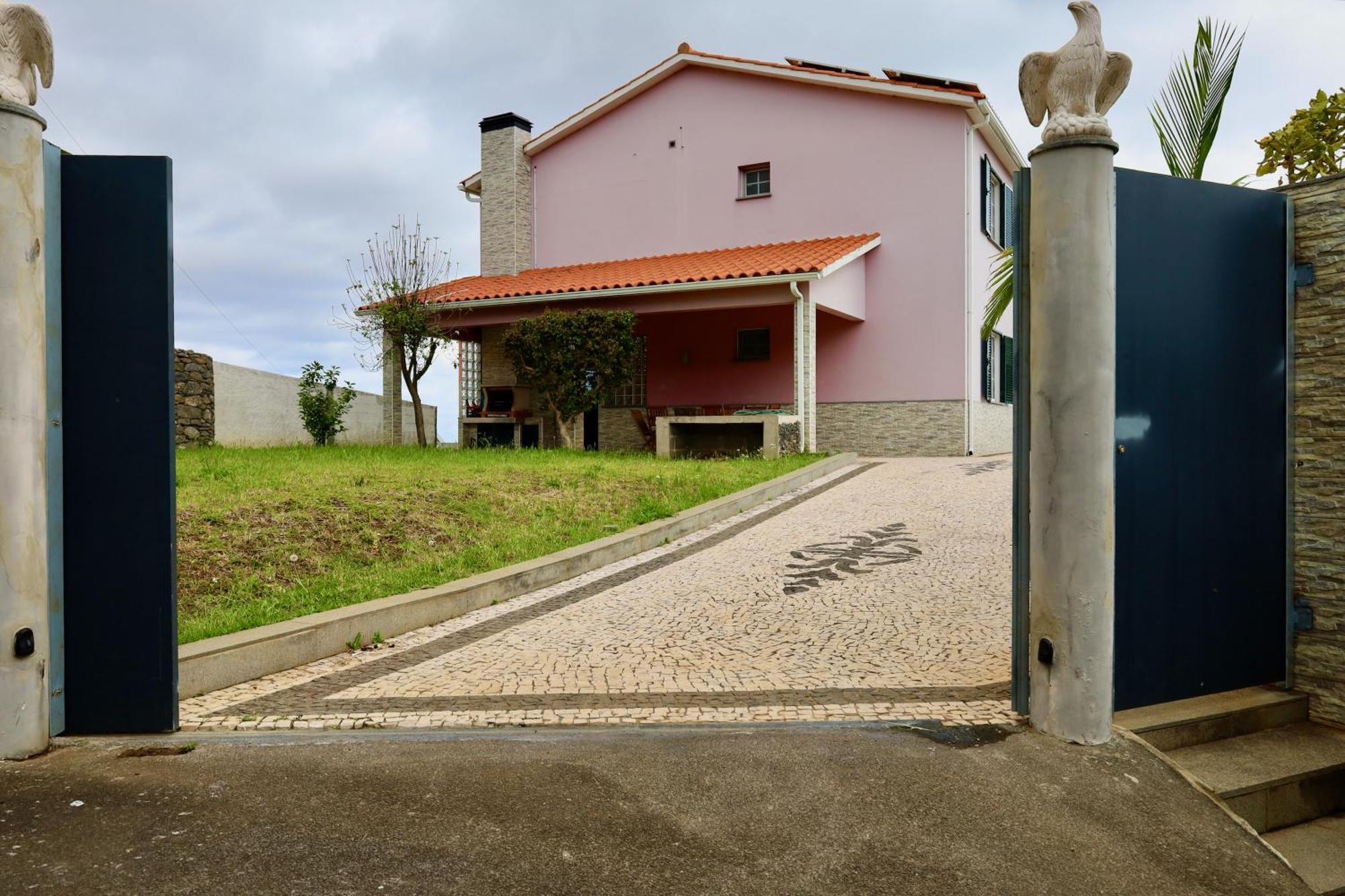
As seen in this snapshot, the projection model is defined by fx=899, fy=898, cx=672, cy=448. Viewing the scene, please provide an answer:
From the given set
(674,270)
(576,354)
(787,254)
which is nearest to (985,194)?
(787,254)

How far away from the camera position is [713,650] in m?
5.30

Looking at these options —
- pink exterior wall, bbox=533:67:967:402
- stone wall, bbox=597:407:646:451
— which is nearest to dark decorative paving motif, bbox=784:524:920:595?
pink exterior wall, bbox=533:67:967:402

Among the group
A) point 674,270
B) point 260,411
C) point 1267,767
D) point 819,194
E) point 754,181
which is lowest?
point 1267,767

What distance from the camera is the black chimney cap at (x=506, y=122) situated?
70.5ft

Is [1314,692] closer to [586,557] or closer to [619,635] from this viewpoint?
[619,635]

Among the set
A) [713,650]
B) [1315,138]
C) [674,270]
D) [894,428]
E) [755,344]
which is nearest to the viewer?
[713,650]

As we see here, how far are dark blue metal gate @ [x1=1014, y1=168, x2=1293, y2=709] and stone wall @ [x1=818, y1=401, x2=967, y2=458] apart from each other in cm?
1259

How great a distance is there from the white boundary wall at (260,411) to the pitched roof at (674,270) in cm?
356

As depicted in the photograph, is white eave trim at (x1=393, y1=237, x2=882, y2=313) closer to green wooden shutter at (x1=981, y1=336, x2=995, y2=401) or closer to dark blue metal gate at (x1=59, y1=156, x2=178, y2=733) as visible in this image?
green wooden shutter at (x1=981, y1=336, x2=995, y2=401)

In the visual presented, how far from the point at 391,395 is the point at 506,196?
5.78m

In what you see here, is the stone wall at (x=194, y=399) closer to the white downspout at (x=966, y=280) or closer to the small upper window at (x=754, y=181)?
the small upper window at (x=754, y=181)

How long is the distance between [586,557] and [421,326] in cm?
1137

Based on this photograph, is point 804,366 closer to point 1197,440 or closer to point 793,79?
point 793,79

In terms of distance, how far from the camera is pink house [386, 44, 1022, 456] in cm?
1697
